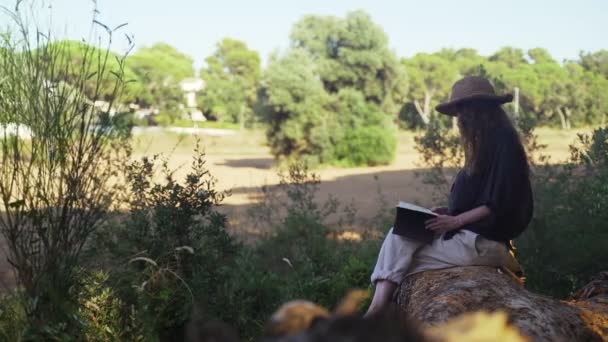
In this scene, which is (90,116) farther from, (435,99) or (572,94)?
(435,99)

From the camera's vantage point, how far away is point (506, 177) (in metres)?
4.14

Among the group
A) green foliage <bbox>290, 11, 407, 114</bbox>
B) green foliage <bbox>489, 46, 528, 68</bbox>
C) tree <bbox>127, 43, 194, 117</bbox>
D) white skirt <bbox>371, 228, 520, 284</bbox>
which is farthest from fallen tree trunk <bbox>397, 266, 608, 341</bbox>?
green foliage <bbox>489, 46, 528, 68</bbox>

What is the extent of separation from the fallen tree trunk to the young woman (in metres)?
0.14

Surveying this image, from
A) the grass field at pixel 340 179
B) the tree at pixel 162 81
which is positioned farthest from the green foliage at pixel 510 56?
the grass field at pixel 340 179

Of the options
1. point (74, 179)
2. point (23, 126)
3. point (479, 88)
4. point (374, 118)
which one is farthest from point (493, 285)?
point (374, 118)

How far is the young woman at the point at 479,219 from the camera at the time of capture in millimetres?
4062

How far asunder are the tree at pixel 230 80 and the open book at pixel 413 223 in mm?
63559

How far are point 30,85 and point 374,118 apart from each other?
96.0 feet

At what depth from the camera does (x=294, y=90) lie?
3066 centimetres

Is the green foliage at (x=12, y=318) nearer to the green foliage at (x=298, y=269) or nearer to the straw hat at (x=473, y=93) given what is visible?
the green foliage at (x=298, y=269)

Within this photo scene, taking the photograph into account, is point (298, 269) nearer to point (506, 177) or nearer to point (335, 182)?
point (506, 177)

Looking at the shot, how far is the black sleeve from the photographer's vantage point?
413cm

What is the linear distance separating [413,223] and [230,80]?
93661 mm

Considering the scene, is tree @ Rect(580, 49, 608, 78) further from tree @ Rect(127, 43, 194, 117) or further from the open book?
the open book
